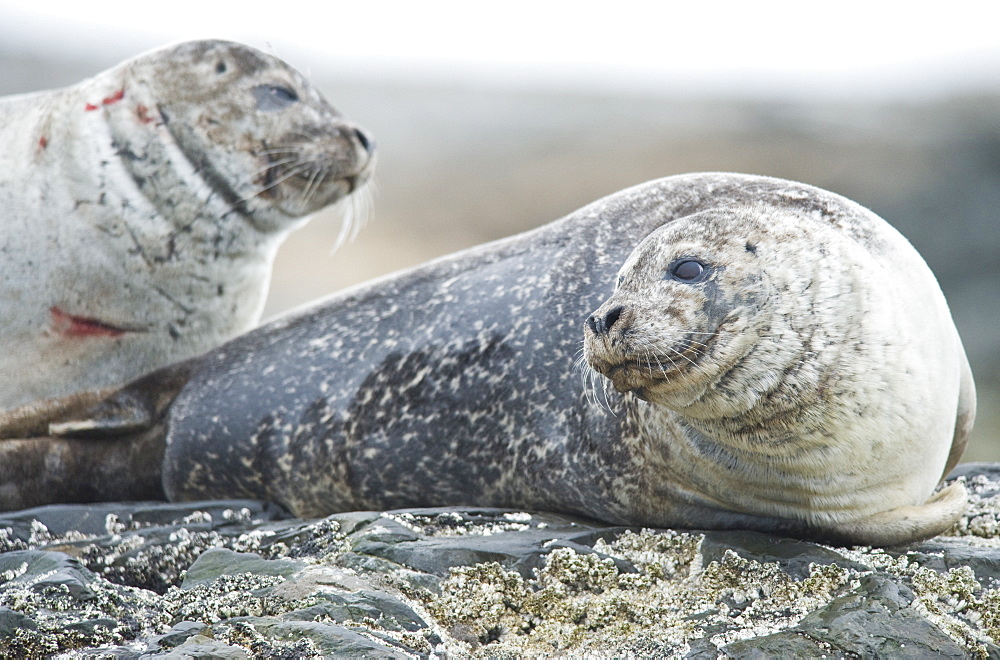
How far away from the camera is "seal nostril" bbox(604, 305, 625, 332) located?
3.49 meters

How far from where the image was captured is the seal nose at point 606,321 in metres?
3.49

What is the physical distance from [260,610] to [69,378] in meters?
2.86

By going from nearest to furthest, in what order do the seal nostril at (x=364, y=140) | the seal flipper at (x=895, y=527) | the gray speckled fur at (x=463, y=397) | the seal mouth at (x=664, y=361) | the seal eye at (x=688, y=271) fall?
the seal mouth at (x=664, y=361) < the seal eye at (x=688, y=271) < the seal flipper at (x=895, y=527) < the gray speckled fur at (x=463, y=397) < the seal nostril at (x=364, y=140)

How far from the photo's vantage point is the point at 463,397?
4.61 meters

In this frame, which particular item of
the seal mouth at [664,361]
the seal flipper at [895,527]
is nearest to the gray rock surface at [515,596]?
the seal flipper at [895,527]

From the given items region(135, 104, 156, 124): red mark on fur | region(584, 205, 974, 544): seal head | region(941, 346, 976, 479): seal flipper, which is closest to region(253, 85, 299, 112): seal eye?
region(135, 104, 156, 124): red mark on fur

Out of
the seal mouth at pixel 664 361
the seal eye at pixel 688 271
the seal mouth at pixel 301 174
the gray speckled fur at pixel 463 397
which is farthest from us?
the seal mouth at pixel 301 174

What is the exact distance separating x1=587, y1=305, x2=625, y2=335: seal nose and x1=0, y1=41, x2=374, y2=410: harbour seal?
2797mm

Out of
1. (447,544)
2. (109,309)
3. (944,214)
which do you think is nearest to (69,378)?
(109,309)

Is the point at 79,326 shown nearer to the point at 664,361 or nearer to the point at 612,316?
the point at 612,316

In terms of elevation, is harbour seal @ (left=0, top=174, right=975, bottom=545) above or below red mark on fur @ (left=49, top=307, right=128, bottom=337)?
above

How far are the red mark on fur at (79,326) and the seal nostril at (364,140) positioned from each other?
1.51m

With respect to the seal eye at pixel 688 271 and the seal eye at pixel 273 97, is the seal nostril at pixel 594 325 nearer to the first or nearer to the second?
the seal eye at pixel 688 271

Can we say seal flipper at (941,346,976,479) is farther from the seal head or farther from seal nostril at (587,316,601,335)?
seal nostril at (587,316,601,335)
